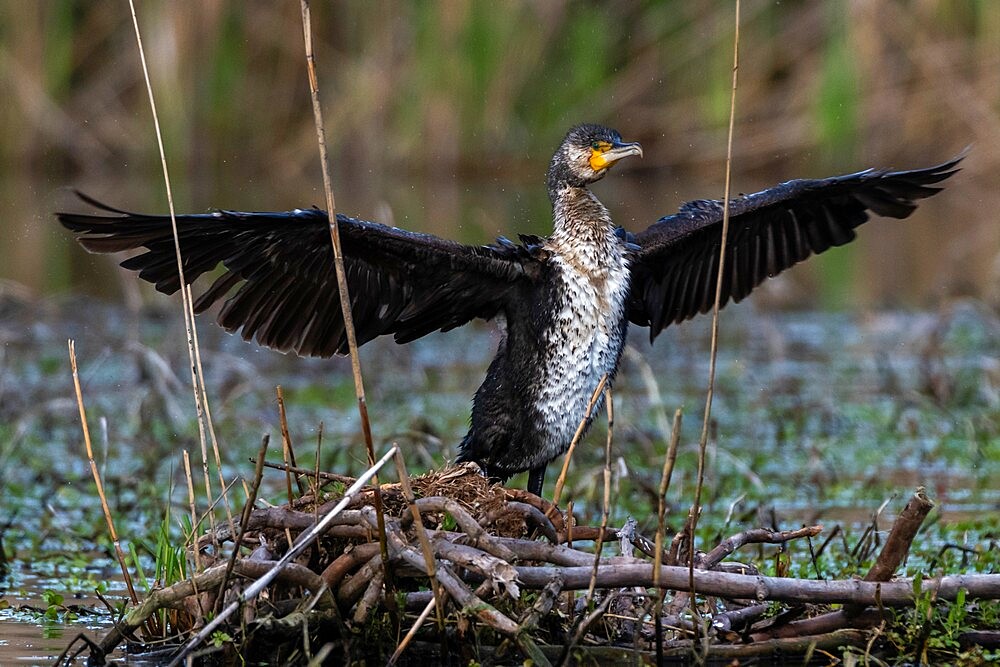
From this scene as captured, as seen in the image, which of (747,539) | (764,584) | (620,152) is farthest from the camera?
(620,152)

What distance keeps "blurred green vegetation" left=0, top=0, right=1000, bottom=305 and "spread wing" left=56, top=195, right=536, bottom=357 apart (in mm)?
8992

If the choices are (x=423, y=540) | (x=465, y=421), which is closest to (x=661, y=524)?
(x=423, y=540)

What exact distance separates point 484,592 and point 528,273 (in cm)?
147

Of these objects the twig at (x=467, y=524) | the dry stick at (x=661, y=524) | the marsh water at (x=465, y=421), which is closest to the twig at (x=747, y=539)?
the dry stick at (x=661, y=524)

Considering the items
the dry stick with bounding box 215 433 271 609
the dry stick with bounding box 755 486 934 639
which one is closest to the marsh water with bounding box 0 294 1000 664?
the dry stick with bounding box 215 433 271 609

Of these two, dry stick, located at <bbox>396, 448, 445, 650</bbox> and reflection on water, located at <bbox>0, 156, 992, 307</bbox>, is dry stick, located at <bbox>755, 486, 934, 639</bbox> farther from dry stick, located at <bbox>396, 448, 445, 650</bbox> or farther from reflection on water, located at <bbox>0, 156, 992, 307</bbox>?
reflection on water, located at <bbox>0, 156, 992, 307</bbox>

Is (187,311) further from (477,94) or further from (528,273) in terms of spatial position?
(477,94)

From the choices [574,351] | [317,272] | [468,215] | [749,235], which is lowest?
[574,351]

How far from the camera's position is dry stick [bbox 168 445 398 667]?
12.3 ft

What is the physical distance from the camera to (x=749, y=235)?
5.52 metres

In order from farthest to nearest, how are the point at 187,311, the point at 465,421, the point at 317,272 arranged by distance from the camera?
the point at 465,421, the point at 317,272, the point at 187,311

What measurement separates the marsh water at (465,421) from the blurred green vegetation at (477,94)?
460cm

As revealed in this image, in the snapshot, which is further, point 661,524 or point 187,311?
point 187,311

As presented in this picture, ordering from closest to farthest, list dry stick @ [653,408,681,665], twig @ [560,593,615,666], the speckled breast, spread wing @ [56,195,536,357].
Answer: dry stick @ [653,408,681,665] → twig @ [560,593,615,666] → spread wing @ [56,195,536,357] → the speckled breast
